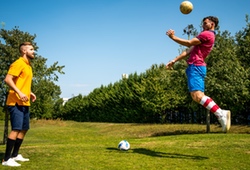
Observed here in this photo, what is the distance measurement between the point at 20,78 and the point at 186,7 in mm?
4861

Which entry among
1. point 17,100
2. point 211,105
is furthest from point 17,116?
point 211,105

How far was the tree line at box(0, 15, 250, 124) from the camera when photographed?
19484 mm

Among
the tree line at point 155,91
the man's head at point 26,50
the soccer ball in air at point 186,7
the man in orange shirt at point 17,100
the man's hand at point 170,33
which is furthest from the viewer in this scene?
the tree line at point 155,91

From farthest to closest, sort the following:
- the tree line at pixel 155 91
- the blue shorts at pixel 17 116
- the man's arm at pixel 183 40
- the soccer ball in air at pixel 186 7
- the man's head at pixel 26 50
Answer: the tree line at pixel 155 91 < the soccer ball in air at pixel 186 7 < the man's arm at pixel 183 40 < the man's head at pixel 26 50 < the blue shorts at pixel 17 116

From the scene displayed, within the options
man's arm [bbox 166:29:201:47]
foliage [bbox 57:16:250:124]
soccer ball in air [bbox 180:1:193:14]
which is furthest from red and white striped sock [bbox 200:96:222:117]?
foliage [bbox 57:16:250:124]

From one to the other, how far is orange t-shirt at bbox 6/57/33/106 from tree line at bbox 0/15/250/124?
14.5 meters

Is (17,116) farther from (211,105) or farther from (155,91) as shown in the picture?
(155,91)

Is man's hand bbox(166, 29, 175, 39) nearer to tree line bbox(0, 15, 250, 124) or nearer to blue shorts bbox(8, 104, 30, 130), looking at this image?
blue shorts bbox(8, 104, 30, 130)

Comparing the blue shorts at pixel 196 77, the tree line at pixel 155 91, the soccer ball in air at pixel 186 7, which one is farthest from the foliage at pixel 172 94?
the blue shorts at pixel 196 77

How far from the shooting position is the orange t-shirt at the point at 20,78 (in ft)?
18.5

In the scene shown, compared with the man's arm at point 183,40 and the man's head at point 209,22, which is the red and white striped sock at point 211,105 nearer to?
the man's arm at point 183,40

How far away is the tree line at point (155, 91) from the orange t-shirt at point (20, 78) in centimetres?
1447

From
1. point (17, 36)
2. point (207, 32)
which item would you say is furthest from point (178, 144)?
point (17, 36)

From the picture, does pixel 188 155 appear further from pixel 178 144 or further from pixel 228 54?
pixel 228 54
